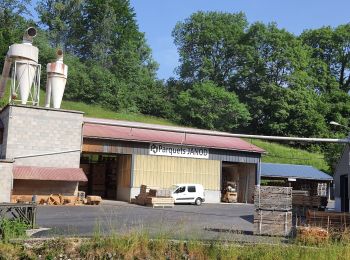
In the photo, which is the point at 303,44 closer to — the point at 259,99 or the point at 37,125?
the point at 259,99

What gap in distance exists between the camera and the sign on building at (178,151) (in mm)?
35156

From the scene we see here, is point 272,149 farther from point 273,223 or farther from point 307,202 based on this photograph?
point 273,223

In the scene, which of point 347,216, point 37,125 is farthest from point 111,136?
point 347,216

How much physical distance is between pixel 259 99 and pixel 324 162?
45.5 feet

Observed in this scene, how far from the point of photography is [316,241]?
13141 millimetres

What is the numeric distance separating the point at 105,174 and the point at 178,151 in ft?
20.9

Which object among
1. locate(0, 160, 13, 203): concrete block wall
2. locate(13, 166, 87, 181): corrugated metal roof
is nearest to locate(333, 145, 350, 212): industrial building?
locate(13, 166, 87, 181): corrugated metal roof

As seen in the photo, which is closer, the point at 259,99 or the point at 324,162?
the point at 324,162

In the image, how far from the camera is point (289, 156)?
5922cm

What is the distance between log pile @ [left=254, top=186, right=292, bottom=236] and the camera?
17109 mm

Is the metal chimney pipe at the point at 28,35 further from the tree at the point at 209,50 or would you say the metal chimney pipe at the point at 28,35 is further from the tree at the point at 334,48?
the tree at the point at 334,48

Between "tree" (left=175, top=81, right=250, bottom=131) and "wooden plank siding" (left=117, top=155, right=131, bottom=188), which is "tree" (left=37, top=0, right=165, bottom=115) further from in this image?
"wooden plank siding" (left=117, top=155, right=131, bottom=188)

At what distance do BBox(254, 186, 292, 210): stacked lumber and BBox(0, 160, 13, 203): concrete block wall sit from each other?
552 inches

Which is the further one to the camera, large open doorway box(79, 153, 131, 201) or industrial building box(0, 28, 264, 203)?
large open doorway box(79, 153, 131, 201)
